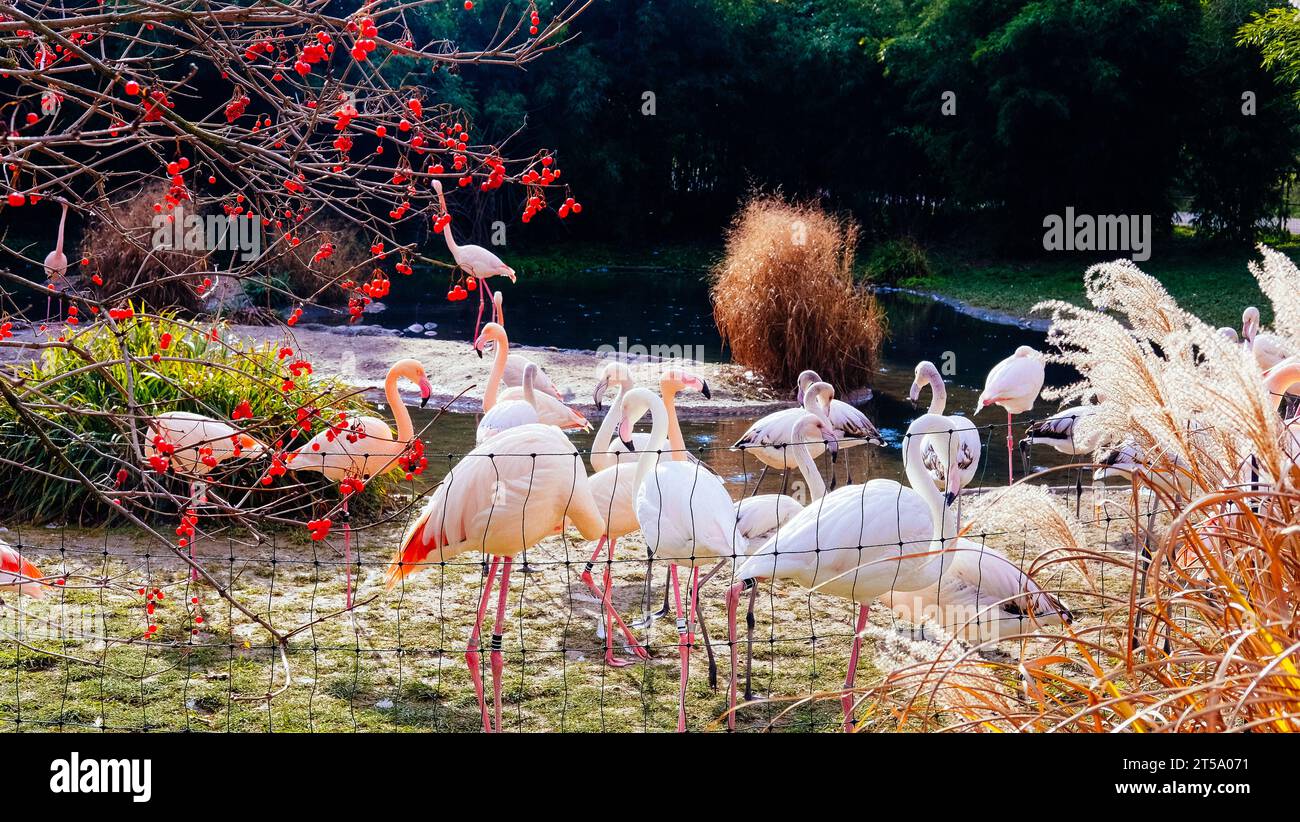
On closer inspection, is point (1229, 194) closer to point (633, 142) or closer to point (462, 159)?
point (633, 142)

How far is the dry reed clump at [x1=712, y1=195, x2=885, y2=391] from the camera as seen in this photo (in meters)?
10.3

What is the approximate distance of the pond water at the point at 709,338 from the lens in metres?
8.36

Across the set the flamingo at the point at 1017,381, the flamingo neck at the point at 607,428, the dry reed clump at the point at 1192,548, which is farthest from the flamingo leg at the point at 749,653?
the flamingo at the point at 1017,381

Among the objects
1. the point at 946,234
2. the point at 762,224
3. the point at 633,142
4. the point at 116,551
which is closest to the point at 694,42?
the point at 633,142

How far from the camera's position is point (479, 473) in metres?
4.18

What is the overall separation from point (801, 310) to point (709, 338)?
4.08 metres

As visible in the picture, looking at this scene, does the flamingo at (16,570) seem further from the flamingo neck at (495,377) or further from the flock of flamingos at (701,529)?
the flamingo neck at (495,377)

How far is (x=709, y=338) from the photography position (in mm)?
14297

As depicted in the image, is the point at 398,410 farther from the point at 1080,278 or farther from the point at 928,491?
the point at 1080,278

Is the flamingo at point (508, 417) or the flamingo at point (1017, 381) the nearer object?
the flamingo at point (508, 417)

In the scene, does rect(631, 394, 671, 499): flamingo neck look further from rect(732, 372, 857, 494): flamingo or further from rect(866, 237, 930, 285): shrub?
rect(866, 237, 930, 285): shrub

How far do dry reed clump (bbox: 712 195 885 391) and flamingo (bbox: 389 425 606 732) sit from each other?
622 cm

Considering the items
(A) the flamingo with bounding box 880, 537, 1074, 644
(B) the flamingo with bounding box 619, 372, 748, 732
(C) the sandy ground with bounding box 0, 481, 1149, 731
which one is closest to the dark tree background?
(C) the sandy ground with bounding box 0, 481, 1149, 731

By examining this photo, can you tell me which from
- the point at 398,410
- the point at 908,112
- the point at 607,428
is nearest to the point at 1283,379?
the point at 607,428
